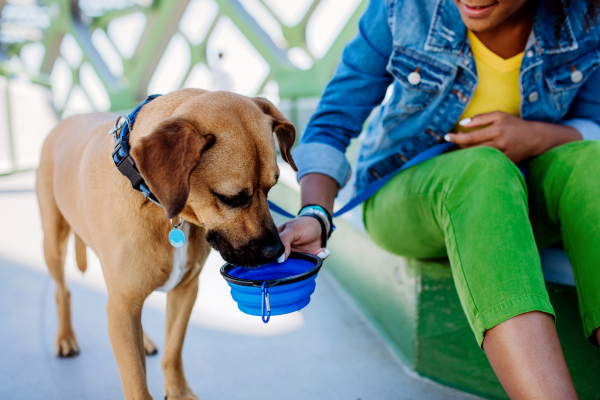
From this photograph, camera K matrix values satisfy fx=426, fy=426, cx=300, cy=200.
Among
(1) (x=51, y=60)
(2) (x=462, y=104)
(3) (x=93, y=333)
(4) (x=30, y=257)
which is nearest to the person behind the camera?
(2) (x=462, y=104)

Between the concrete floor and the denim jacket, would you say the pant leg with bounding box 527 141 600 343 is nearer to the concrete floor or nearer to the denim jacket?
the denim jacket

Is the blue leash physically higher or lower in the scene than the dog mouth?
higher

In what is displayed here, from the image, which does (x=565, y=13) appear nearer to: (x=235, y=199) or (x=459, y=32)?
(x=459, y=32)

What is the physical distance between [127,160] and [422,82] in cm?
96

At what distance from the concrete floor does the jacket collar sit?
1023mm

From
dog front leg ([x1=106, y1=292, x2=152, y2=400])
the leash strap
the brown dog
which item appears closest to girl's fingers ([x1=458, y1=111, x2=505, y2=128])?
the brown dog

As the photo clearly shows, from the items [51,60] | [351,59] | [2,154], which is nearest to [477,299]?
[351,59]

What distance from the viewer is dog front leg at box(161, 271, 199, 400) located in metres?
1.42

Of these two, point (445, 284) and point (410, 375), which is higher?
point (445, 284)

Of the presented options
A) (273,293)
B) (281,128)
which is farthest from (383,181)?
(273,293)

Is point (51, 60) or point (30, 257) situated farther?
point (51, 60)

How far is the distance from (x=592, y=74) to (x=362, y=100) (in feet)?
2.69

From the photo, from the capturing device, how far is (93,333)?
6.50 feet

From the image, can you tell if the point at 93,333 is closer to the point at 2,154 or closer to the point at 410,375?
the point at 410,375
